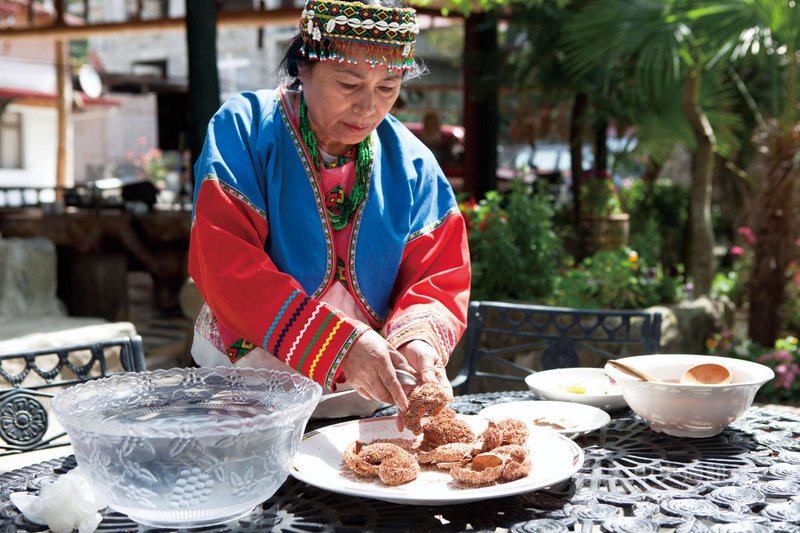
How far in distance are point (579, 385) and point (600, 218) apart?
15.4ft

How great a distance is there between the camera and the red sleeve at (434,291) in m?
1.59

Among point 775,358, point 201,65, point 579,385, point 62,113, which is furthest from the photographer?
point 62,113

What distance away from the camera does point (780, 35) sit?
4469 millimetres

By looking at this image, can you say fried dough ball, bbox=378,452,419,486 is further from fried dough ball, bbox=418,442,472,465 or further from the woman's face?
the woman's face

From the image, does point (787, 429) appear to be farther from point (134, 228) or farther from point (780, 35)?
point (134, 228)

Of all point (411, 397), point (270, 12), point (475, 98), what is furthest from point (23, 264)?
point (411, 397)

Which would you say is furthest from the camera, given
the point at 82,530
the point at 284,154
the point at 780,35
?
the point at 780,35

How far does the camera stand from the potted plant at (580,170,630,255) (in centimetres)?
637

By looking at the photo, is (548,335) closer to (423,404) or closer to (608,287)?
(423,404)

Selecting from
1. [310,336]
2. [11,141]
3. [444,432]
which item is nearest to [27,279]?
[310,336]

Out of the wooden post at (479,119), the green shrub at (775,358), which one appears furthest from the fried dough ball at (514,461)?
the wooden post at (479,119)

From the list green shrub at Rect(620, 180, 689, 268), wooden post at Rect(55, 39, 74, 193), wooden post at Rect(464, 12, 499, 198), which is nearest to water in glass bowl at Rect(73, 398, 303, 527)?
wooden post at Rect(464, 12, 499, 198)

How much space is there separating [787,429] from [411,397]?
2.52 ft

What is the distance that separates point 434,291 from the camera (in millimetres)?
1714
